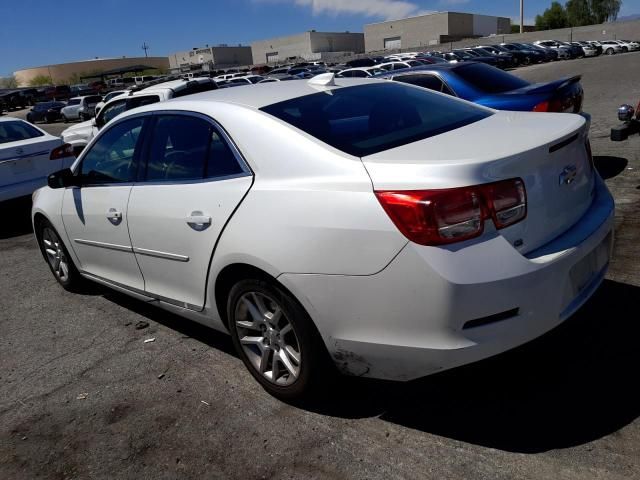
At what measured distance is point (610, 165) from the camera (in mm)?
7062

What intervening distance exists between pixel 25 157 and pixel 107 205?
4.97 m

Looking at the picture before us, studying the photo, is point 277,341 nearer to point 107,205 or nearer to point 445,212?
point 445,212

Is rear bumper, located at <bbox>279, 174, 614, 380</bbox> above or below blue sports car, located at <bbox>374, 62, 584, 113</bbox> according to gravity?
below

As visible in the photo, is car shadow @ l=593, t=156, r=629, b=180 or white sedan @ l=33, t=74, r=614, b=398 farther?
car shadow @ l=593, t=156, r=629, b=180

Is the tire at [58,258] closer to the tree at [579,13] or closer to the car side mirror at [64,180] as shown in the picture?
the car side mirror at [64,180]

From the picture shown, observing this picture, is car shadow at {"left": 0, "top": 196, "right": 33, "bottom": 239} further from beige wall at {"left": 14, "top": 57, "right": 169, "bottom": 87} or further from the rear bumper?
beige wall at {"left": 14, "top": 57, "right": 169, "bottom": 87}

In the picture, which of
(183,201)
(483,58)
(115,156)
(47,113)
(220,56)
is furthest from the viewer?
(220,56)

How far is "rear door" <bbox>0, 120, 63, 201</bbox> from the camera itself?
760 centimetres

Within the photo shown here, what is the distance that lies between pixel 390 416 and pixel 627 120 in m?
3.97

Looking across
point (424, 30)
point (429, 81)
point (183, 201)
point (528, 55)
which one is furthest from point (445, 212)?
point (424, 30)

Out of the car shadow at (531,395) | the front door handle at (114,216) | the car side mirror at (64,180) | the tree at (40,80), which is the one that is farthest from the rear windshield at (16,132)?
the tree at (40,80)

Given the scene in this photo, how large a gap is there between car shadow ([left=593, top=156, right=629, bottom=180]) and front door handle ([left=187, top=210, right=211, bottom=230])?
541 cm

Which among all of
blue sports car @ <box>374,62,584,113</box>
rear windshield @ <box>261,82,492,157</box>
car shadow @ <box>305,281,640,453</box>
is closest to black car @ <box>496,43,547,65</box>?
blue sports car @ <box>374,62,584,113</box>

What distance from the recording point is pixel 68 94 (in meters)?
55.1
